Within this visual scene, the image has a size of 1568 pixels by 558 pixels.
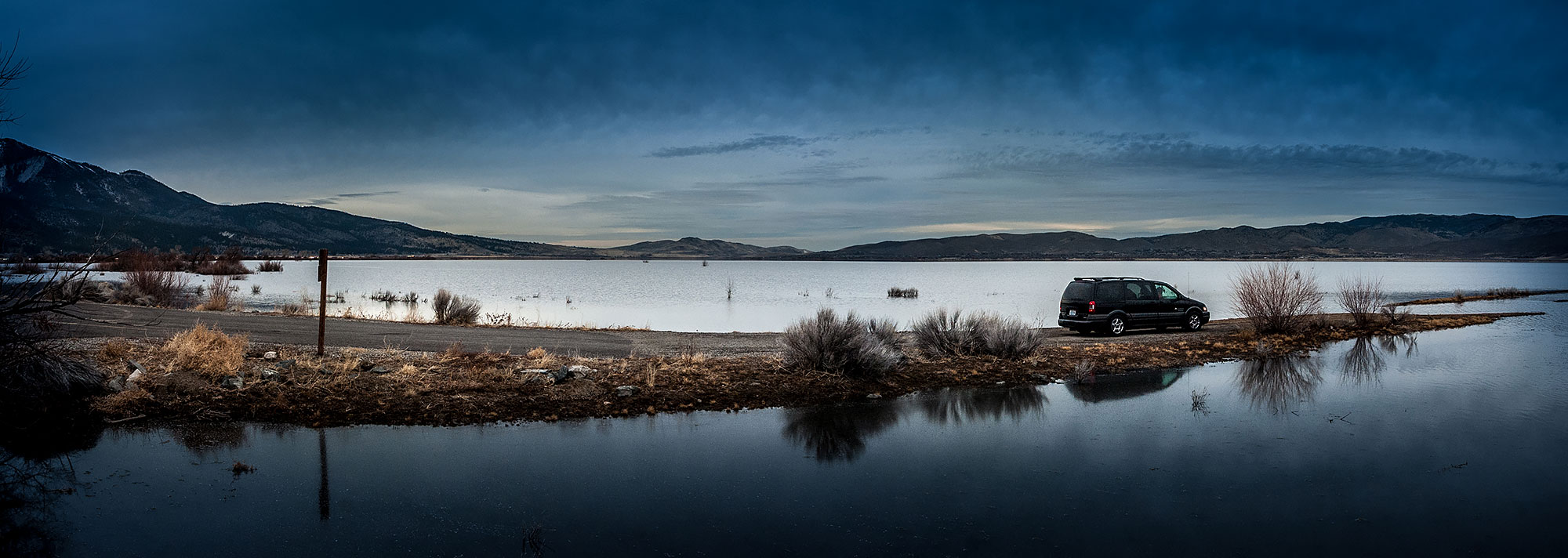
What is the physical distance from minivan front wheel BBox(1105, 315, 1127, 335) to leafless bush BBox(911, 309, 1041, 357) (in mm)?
6083

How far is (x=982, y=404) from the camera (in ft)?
37.4

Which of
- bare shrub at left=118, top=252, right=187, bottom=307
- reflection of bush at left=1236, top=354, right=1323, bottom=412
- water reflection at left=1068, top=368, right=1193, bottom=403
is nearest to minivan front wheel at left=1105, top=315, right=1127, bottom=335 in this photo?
reflection of bush at left=1236, top=354, right=1323, bottom=412

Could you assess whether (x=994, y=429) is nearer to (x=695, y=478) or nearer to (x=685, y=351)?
(x=695, y=478)

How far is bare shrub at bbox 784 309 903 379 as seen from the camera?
12.8 m

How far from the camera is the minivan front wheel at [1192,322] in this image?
922 inches

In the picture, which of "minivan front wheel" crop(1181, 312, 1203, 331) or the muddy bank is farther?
"minivan front wheel" crop(1181, 312, 1203, 331)

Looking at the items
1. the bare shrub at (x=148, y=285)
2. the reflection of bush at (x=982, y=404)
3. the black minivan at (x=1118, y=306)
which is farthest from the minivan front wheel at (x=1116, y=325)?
the bare shrub at (x=148, y=285)

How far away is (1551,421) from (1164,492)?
25.5ft

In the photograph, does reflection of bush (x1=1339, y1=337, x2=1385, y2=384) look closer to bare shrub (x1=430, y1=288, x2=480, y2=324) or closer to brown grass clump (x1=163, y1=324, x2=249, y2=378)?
brown grass clump (x1=163, y1=324, x2=249, y2=378)

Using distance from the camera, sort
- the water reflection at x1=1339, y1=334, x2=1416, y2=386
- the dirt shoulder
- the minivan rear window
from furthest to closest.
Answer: the minivan rear window < the dirt shoulder < the water reflection at x1=1339, y1=334, x2=1416, y2=386

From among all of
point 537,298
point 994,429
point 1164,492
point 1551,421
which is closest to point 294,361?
point 994,429

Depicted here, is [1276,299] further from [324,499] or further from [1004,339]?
[324,499]

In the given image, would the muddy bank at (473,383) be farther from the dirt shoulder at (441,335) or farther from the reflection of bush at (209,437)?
the dirt shoulder at (441,335)

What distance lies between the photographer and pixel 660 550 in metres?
5.52
